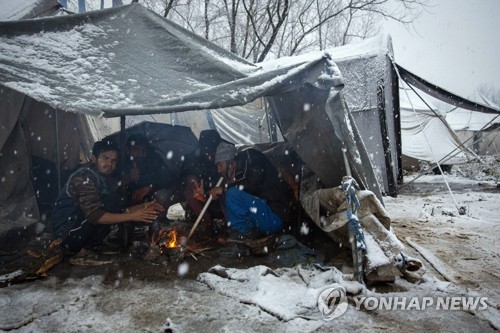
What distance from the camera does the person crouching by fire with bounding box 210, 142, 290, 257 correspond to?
393 cm

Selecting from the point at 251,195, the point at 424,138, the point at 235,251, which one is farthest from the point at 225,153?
the point at 424,138

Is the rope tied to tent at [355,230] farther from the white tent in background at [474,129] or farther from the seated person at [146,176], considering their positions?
the white tent in background at [474,129]

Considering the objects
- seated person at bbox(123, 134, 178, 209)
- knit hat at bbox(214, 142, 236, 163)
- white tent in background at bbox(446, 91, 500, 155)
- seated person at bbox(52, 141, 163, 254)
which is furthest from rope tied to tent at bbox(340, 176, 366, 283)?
white tent in background at bbox(446, 91, 500, 155)

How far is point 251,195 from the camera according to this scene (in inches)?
154

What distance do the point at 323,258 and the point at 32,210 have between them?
4.16 meters

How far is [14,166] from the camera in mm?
4137

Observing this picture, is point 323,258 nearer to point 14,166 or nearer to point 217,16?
point 14,166

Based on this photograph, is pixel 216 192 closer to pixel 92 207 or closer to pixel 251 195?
pixel 251 195

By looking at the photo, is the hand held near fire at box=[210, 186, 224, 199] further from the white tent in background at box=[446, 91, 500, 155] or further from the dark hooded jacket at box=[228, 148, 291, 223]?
the white tent in background at box=[446, 91, 500, 155]

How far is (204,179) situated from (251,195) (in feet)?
2.77

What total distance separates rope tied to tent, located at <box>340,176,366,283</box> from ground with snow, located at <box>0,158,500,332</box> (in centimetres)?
17

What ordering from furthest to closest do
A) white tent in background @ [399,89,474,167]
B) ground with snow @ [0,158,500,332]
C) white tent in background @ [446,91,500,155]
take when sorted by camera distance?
white tent in background @ [446,91,500,155], white tent in background @ [399,89,474,167], ground with snow @ [0,158,500,332]

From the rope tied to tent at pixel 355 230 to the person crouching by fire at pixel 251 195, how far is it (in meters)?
1.34

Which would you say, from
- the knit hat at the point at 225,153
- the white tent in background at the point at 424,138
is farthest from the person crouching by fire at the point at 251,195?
the white tent in background at the point at 424,138
